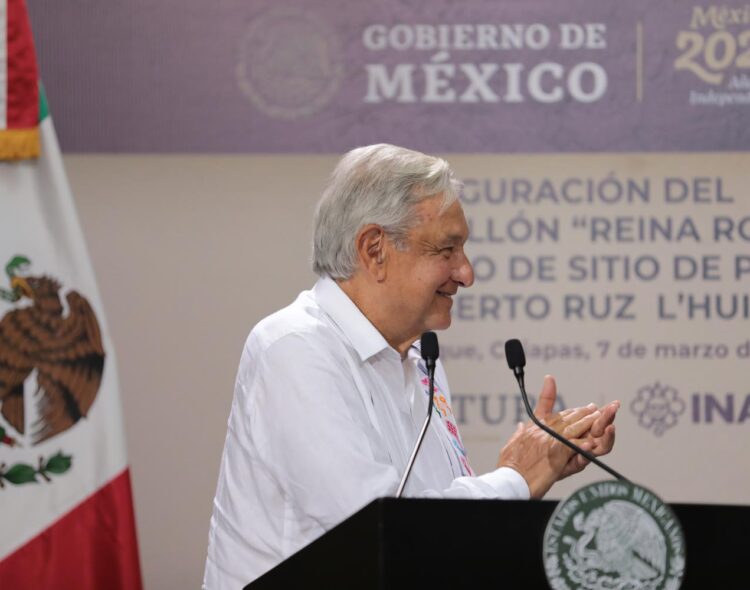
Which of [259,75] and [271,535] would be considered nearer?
[271,535]

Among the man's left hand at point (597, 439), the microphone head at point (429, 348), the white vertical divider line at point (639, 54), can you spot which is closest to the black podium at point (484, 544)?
the microphone head at point (429, 348)

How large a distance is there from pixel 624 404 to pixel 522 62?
3.60ft

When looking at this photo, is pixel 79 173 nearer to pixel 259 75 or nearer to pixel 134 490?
pixel 259 75

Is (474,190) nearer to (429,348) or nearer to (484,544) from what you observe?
(429,348)

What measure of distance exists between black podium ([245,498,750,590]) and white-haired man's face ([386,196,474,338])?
761 millimetres

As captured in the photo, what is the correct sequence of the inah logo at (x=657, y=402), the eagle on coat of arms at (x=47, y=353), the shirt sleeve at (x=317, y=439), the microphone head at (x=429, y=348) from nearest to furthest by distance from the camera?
1. the shirt sleeve at (x=317, y=439)
2. the microphone head at (x=429, y=348)
3. the eagle on coat of arms at (x=47, y=353)
4. the inah logo at (x=657, y=402)

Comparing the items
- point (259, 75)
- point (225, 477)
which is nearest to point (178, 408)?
point (259, 75)

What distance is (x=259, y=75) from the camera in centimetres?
361

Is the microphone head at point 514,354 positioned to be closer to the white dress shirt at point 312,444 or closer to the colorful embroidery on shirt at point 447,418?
the white dress shirt at point 312,444

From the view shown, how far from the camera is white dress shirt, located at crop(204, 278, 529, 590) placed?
181 cm

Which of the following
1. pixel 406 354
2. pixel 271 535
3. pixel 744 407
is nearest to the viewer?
pixel 271 535

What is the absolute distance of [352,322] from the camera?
206cm

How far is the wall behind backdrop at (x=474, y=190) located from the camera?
355cm

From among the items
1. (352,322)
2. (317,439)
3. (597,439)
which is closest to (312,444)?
(317,439)
